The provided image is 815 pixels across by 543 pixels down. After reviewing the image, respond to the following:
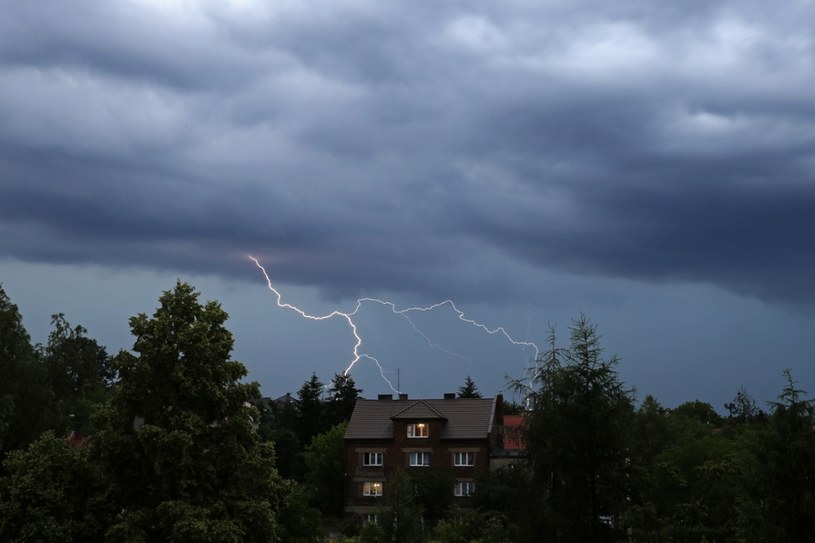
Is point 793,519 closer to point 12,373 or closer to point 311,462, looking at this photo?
point 12,373

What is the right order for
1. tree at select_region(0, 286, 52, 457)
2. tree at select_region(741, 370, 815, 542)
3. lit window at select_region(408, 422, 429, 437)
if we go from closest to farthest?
tree at select_region(741, 370, 815, 542), tree at select_region(0, 286, 52, 457), lit window at select_region(408, 422, 429, 437)

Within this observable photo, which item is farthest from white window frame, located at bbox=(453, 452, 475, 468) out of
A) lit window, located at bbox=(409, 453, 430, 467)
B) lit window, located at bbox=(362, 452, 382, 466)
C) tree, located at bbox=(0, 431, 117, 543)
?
tree, located at bbox=(0, 431, 117, 543)

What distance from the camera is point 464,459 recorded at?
77.4 metres

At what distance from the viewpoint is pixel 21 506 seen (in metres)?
30.6

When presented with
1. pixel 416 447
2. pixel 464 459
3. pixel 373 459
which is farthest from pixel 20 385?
pixel 464 459

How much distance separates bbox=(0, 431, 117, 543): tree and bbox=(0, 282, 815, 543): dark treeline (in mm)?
50

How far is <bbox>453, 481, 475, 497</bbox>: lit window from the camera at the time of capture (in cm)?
7620

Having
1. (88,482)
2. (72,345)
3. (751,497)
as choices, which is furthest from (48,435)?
(72,345)

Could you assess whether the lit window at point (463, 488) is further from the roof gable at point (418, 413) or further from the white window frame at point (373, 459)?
the white window frame at point (373, 459)

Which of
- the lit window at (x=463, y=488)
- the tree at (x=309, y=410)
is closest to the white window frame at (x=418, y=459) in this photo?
the lit window at (x=463, y=488)

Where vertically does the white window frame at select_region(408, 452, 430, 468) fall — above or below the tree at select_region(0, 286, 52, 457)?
below

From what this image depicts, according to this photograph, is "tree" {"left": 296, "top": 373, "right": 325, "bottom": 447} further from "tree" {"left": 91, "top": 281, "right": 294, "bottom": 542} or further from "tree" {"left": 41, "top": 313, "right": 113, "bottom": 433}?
"tree" {"left": 91, "top": 281, "right": 294, "bottom": 542}

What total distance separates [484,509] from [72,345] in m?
32.1

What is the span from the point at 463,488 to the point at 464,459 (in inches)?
96.0
